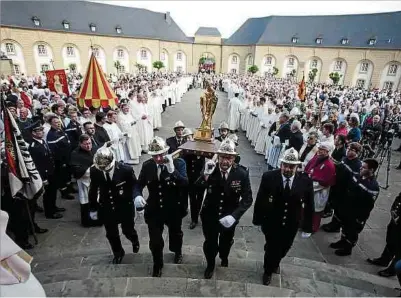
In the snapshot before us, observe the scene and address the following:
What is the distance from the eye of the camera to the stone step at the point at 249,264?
3779mm

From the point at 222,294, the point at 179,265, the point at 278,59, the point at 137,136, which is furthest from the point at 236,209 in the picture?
the point at 278,59

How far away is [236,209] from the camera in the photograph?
11.4ft

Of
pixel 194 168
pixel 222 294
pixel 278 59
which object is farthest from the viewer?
pixel 278 59

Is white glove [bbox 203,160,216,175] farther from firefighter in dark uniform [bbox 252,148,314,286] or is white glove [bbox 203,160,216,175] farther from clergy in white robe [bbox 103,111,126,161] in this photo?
clergy in white robe [bbox 103,111,126,161]

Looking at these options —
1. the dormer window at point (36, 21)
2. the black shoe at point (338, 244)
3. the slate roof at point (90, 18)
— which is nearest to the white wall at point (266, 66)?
the slate roof at point (90, 18)

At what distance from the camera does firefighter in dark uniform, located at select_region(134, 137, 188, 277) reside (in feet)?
11.7

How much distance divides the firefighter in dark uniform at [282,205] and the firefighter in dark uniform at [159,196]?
120 centimetres

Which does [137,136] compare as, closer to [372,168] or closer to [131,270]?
[131,270]

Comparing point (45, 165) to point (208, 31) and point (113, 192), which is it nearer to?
point (113, 192)

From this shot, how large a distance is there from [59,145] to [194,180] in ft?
10.1

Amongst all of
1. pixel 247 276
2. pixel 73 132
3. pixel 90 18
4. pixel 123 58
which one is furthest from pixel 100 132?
pixel 90 18

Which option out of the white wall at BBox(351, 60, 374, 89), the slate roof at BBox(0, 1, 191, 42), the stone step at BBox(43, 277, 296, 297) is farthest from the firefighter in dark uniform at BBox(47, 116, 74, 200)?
the white wall at BBox(351, 60, 374, 89)

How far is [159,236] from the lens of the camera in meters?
3.58

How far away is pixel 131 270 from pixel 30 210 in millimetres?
2425
